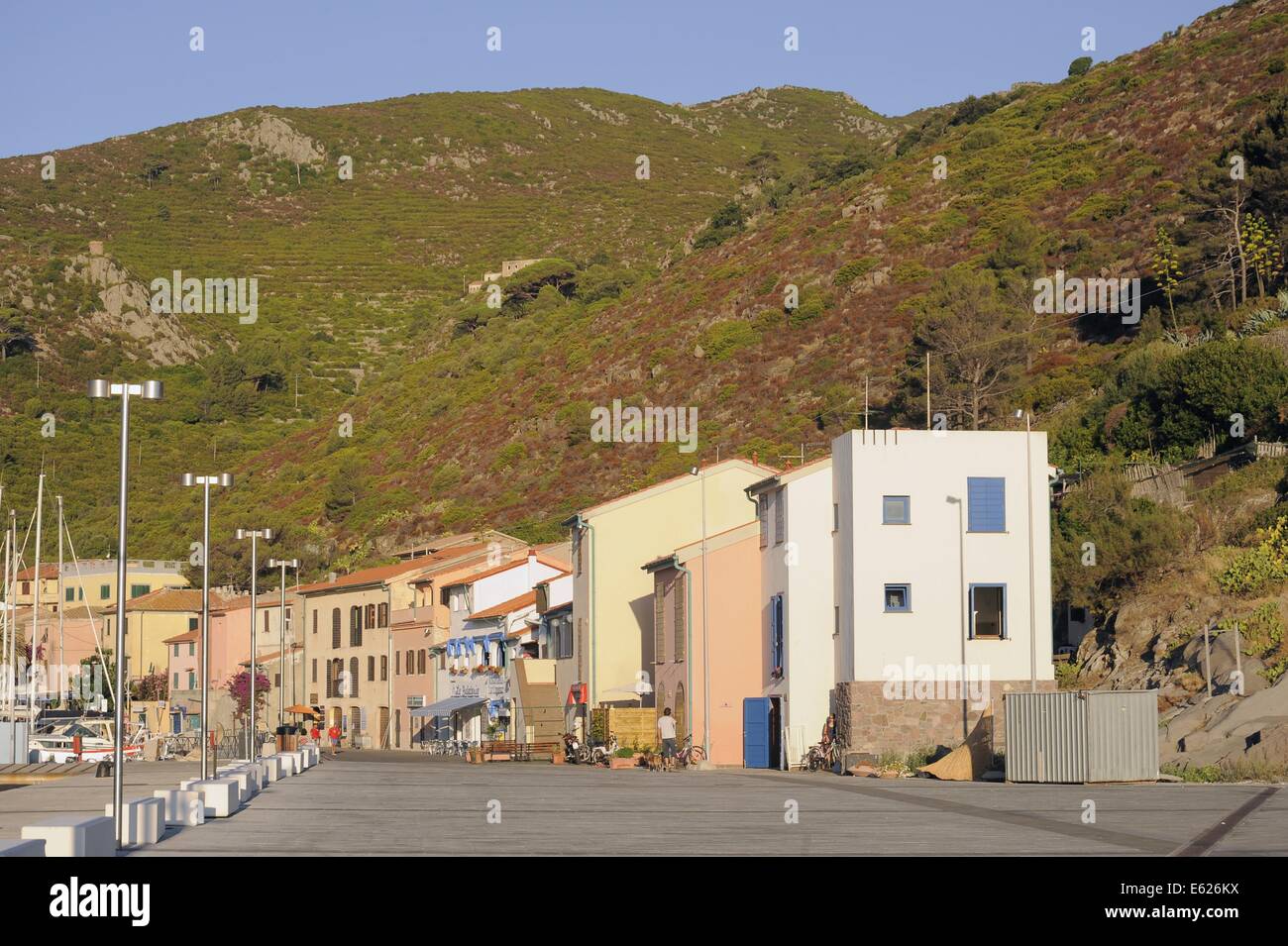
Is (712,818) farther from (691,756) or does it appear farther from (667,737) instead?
(667,737)

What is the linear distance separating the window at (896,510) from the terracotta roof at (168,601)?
75862 millimetres

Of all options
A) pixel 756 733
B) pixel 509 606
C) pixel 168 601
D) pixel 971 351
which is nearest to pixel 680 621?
pixel 756 733

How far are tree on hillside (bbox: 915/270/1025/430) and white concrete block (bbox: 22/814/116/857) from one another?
220ft

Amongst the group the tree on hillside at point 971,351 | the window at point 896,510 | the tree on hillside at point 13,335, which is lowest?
the window at point 896,510

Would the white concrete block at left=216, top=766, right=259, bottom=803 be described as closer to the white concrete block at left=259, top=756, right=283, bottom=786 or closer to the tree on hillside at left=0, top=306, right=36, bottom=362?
the white concrete block at left=259, top=756, right=283, bottom=786

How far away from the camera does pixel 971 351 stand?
87.0 m

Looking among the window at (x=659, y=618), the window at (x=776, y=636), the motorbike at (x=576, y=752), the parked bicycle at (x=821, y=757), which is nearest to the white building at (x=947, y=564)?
the parked bicycle at (x=821, y=757)

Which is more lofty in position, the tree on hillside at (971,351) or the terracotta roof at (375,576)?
the tree on hillside at (971,351)

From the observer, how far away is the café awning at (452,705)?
248ft

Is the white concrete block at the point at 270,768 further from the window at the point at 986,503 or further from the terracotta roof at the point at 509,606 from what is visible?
the terracotta roof at the point at 509,606

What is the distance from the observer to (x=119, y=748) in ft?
76.1

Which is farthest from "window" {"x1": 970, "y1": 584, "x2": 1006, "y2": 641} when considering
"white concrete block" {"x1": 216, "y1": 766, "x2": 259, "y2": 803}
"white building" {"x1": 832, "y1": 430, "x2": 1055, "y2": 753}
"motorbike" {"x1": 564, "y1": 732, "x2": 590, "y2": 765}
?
"white concrete block" {"x1": 216, "y1": 766, "x2": 259, "y2": 803}
